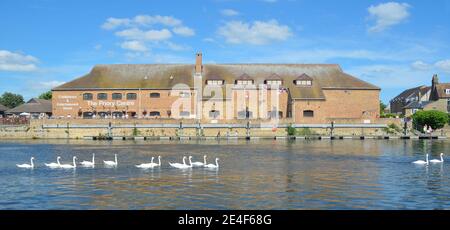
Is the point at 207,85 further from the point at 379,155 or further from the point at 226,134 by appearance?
the point at 379,155

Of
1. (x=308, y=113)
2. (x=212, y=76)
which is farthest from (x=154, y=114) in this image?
(x=308, y=113)

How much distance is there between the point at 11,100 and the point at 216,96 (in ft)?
347

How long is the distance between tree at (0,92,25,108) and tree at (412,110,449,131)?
12592 centimetres

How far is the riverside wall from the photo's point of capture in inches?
3004

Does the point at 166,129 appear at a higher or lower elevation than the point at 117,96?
lower

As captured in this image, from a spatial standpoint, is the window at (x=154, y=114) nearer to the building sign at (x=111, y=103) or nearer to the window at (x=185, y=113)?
the building sign at (x=111, y=103)

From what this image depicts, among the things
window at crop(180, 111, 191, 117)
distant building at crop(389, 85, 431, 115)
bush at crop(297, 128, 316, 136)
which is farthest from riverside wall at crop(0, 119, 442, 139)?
distant building at crop(389, 85, 431, 115)

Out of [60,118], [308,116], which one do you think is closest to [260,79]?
[308,116]

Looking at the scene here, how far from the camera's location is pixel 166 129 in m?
76.8

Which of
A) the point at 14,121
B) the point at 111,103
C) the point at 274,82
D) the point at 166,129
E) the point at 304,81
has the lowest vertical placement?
the point at 166,129

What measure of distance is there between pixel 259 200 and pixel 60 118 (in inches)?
2400

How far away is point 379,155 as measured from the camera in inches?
1735

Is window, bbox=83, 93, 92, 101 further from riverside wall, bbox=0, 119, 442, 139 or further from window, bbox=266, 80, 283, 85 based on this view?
window, bbox=266, 80, 283, 85

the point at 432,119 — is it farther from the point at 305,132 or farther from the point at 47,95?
the point at 47,95
